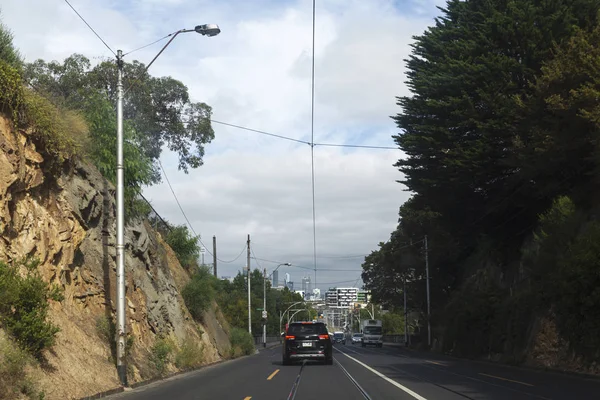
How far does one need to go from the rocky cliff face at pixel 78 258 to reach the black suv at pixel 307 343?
189 inches

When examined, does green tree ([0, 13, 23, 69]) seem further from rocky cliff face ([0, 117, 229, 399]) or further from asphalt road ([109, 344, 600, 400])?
asphalt road ([109, 344, 600, 400])

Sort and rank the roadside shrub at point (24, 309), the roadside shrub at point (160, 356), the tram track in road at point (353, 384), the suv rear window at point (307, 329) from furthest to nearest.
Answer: the suv rear window at point (307, 329), the roadside shrub at point (160, 356), the tram track in road at point (353, 384), the roadside shrub at point (24, 309)

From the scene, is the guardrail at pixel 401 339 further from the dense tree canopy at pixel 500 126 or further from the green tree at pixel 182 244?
the green tree at pixel 182 244

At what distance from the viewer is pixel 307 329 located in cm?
2809

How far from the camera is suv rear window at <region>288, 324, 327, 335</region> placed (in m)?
28.0

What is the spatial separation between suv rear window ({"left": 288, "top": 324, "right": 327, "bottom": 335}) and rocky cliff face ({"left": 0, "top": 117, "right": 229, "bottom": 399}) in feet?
16.2

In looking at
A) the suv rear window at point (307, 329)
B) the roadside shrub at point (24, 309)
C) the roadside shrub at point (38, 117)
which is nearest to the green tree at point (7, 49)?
the roadside shrub at point (38, 117)

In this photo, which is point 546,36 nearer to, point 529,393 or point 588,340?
point 588,340

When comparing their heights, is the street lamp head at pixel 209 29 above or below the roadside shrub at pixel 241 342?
above

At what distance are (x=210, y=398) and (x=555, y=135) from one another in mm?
19747

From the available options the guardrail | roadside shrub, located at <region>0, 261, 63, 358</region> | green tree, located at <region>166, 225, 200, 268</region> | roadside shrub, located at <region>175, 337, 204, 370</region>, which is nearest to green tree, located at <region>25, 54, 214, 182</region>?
green tree, located at <region>166, 225, 200, 268</region>

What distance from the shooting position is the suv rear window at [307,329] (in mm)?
28000

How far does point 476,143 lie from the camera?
3497 cm

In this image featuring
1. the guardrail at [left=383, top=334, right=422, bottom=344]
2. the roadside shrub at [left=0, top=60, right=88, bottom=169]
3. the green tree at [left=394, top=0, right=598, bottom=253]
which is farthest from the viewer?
the guardrail at [left=383, top=334, right=422, bottom=344]
